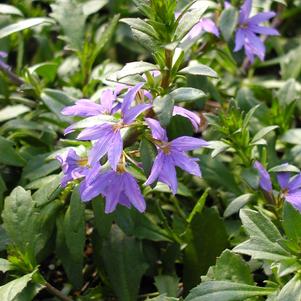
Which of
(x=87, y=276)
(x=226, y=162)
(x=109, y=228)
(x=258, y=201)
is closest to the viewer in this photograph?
(x=109, y=228)

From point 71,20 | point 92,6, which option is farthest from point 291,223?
point 92,6

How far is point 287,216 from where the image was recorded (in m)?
1.58

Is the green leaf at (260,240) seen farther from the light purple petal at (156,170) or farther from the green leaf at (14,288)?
the green leaf at (14,288)

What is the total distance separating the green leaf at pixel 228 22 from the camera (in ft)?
6.86

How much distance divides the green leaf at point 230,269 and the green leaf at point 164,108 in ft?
1.31

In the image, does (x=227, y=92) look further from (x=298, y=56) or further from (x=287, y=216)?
(x=287, y=216)

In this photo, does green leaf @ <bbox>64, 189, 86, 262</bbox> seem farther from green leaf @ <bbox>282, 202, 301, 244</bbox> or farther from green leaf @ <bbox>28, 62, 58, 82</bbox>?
green leaf @ <bbox>28, 62, 58, 82</bbox>

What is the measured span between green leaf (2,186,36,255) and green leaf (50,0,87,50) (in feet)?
2.28

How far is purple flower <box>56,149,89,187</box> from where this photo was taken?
1646 millimetres

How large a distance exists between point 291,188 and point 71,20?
1.00m

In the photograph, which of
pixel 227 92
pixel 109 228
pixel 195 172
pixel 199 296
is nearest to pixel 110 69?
pixel 227 92

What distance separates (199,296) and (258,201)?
1.52 feet

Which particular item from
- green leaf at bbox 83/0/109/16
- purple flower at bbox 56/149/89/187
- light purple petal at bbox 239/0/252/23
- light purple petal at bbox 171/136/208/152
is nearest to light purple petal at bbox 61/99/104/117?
purple flower at bbox 56/149/89/187

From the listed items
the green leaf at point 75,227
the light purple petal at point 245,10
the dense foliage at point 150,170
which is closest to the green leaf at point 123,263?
the dense foliage at point 150,170
